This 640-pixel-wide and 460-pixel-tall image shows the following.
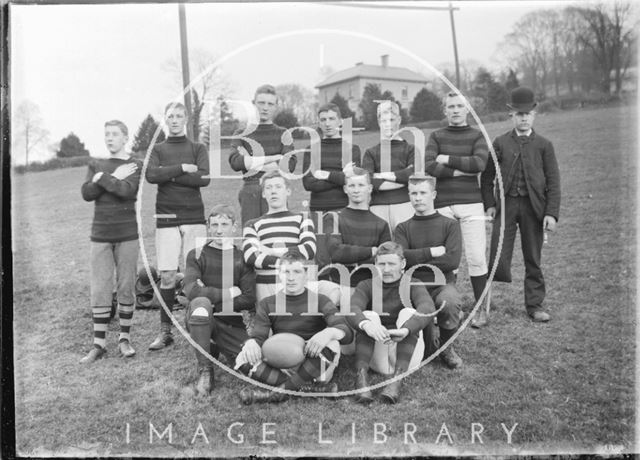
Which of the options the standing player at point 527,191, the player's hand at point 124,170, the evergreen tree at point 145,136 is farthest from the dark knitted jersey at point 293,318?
the standing player at point 527,191

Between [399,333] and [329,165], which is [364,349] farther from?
[329,165]

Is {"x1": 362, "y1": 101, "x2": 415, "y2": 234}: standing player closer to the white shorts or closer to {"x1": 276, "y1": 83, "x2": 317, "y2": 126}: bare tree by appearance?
{"x1": 276, "y1": 83, "x2": 317, "y2": 126}: bare tree

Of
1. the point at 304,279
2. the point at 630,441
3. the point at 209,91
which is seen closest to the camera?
the point at 630,441

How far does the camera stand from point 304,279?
3574mm

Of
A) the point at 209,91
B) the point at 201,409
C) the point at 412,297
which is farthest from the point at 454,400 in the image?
the point at 209,91

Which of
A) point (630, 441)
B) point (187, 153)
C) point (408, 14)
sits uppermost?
point (408, 14)

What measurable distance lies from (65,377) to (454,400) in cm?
233

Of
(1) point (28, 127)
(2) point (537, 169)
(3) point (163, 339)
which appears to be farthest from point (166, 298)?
(2) point (537, 169)

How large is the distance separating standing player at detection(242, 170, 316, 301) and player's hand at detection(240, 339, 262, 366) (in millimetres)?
380

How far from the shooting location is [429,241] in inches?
149

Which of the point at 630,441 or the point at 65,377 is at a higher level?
the point at 65,377

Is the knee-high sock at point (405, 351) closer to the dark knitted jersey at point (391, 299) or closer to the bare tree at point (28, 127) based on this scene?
the dark knitted jersey at point (391, 299)

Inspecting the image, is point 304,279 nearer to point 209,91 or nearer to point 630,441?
point 209,91

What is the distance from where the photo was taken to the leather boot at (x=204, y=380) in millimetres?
3564
